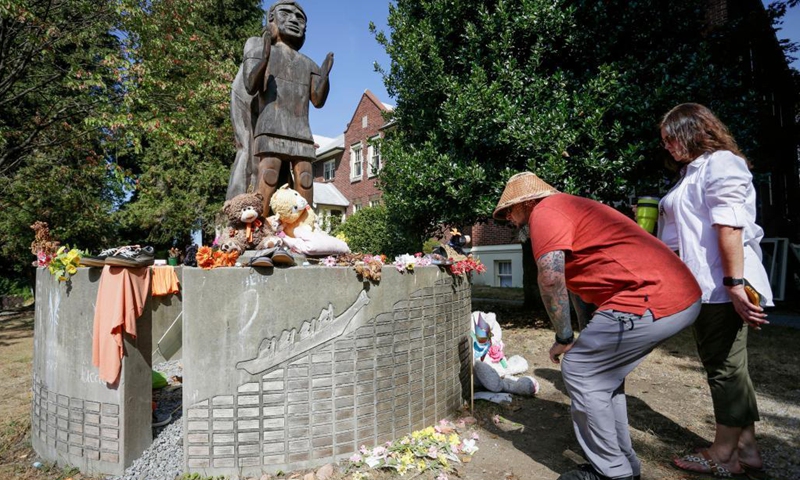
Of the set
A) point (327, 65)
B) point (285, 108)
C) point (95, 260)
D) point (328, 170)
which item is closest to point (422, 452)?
point (95, 260)

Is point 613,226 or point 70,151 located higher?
point 70,151

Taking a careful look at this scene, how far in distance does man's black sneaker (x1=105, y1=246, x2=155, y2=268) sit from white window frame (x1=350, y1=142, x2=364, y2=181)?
23.3 metres

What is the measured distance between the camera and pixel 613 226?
2.44m

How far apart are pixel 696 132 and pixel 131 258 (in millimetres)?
4093

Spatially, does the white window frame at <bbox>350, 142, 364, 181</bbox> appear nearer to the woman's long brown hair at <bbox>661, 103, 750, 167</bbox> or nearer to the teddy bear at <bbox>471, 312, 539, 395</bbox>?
the teddy bear at <bbox>471, 312, 539, 395</bbox>

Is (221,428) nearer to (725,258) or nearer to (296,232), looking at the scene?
(296,232)

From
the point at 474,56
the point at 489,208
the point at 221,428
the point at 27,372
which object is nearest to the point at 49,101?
the point at 27,372

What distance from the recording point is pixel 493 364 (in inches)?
200

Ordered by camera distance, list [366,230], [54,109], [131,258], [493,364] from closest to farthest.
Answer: [131,258]
[493,364]
[54,109]
[366,230]

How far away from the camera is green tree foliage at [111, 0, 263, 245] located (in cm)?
1002

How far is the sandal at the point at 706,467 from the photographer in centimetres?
285

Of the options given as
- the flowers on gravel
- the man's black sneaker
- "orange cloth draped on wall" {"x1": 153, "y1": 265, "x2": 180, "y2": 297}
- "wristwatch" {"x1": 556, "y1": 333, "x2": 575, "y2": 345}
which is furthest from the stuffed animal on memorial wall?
"wristwatch" {"x1": 556, "y1": 333, "x2": 575, "y2": 345}

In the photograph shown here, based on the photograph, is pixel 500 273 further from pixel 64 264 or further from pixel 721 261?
pixel 64 264

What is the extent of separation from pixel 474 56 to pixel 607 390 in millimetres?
6913
